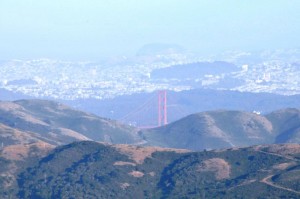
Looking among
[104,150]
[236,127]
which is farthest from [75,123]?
[104,150]

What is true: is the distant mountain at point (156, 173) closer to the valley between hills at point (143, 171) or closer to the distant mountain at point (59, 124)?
the valley between hills at point (143, 171)

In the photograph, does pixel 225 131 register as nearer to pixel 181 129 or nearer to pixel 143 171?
pixel 181 129

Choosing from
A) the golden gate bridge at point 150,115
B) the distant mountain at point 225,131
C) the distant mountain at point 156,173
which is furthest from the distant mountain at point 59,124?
the distant mountain at point 156,173

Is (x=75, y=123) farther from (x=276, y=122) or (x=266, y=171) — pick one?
(x=266, y=171)

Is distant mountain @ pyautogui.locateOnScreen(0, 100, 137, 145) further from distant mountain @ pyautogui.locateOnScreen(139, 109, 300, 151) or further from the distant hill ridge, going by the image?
distant mountain @ pyautogui.locateOnScreen(139, 109, 300, 151)

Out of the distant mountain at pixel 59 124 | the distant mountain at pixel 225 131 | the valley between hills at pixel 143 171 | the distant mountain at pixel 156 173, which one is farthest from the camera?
the distant mountain at pixel 225 131

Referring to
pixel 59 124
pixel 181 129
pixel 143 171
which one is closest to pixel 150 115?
pixel 59 124
